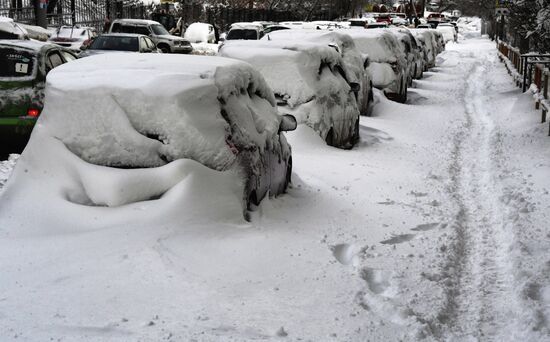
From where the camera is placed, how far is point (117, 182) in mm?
6227

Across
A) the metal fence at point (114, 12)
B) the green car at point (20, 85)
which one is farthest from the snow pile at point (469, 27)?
the green car at point (20, 85)

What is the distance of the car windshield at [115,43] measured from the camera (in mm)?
20703

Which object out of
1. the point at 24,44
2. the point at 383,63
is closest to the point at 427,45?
the point at 383,63

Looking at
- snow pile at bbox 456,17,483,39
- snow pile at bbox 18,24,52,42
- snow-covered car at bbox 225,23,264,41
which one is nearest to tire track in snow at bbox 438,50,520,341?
snow-covered car at bbox 225,23,264,41

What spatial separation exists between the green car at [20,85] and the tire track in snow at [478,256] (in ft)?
18.7

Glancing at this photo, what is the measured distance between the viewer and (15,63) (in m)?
10.4

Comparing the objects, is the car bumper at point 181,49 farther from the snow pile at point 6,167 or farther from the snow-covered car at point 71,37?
the snow pile at point 6,167

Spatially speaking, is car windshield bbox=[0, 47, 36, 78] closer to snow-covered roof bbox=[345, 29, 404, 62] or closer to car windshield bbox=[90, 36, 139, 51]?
snow-covered roof bbox=[345, 29, 404, 62]

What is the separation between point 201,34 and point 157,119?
1424 inches

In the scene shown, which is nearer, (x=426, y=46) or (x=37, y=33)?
(x=37, y=33)

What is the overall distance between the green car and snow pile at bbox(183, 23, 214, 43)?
31052 millimetres

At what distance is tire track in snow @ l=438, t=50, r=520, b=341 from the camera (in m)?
5.04

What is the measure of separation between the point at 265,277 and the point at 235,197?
3.88ft

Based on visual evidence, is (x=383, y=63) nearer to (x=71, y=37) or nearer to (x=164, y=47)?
(x=164, y=47)
